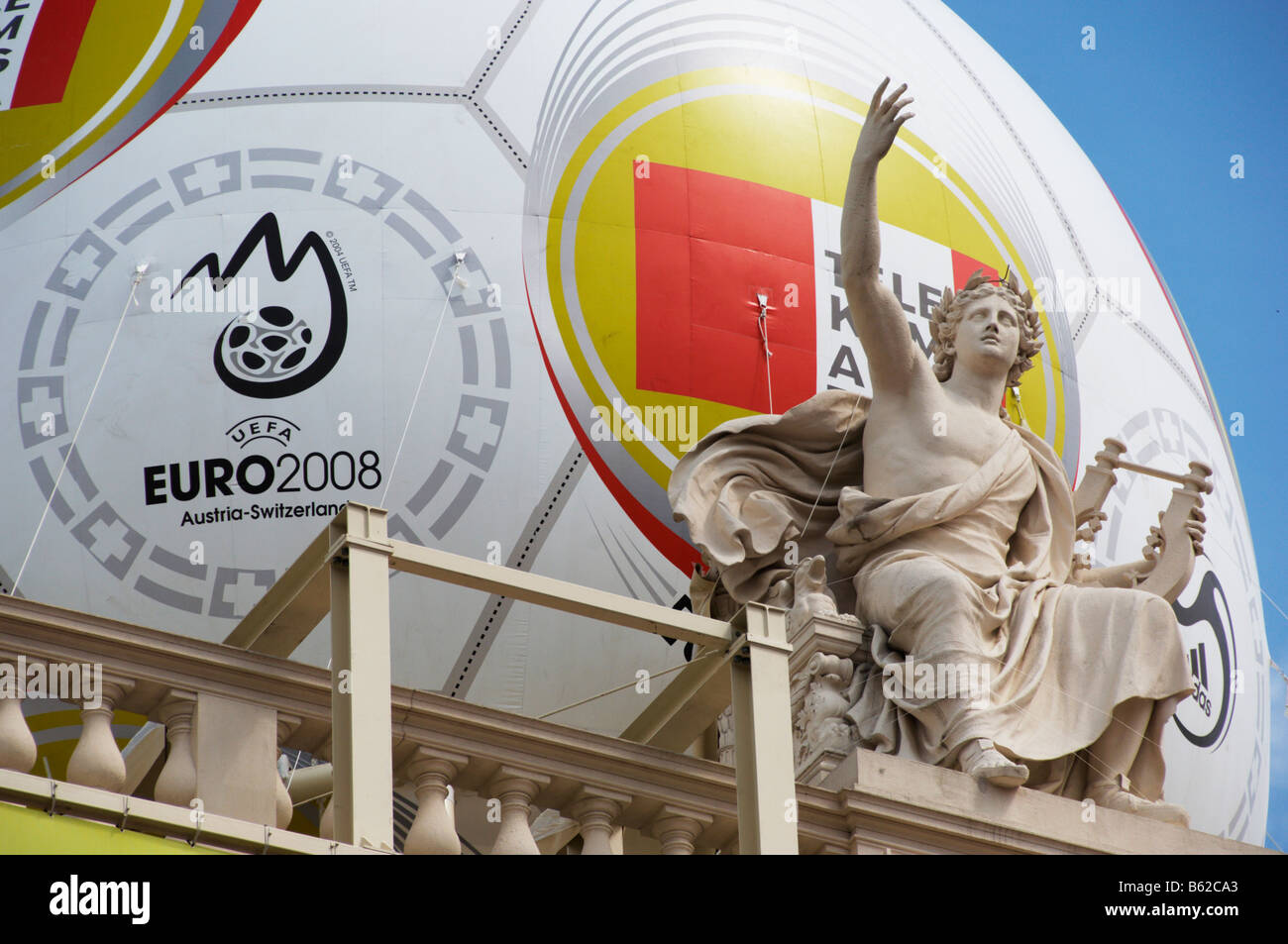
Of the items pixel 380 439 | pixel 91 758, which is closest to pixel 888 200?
pixel 380 439

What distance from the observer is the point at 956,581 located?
1242cm

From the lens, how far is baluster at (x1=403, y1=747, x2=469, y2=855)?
929cm

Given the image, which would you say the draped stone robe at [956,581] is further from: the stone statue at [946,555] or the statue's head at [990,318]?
the statue's head at [990,318]

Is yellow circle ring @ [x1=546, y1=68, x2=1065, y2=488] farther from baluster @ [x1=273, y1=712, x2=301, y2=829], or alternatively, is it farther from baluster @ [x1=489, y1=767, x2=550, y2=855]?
baluster @ [x1=273, y1=712, x2=301, y2=829]

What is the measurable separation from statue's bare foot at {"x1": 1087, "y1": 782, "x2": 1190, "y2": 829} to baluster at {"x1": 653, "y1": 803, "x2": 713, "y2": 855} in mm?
2901

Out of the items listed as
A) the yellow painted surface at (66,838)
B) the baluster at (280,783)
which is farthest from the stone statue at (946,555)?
the yellow painted surface at (66,838)

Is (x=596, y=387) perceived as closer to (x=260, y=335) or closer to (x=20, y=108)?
(x=260, y=335)

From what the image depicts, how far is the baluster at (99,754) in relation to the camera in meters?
9.16

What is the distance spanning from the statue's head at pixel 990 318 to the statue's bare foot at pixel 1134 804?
8.47 feet

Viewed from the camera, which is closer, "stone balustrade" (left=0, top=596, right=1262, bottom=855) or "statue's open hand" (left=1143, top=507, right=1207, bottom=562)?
"stone balustrade" (left=0, top=596, right=1262, bottom=855)

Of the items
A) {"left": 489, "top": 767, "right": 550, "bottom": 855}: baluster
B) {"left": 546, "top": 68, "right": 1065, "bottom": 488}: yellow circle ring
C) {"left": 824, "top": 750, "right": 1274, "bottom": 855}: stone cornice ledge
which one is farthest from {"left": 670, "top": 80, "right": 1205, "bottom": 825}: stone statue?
{"left": 489, "top": 767, "right": 550, "bottom": 855}: baluster

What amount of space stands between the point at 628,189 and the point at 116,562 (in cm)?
387

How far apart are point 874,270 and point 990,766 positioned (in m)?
2.67

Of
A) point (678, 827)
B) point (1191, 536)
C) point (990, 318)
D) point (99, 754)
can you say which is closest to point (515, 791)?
point (678, 827)
